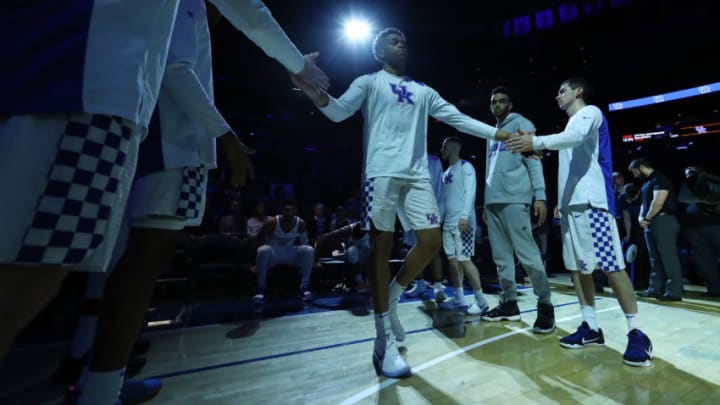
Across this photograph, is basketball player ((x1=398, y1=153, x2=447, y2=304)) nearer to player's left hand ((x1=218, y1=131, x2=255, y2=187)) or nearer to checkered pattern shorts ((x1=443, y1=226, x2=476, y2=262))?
checkered pattern shorts ((x1=443, y1=226, x2=476, y2=262))

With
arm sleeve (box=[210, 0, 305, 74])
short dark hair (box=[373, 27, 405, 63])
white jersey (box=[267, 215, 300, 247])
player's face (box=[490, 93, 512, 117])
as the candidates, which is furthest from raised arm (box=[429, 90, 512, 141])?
white jersey (box=[267, 215, 300, 247])

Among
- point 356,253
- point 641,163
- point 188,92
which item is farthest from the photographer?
point 356,253

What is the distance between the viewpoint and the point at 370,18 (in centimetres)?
764

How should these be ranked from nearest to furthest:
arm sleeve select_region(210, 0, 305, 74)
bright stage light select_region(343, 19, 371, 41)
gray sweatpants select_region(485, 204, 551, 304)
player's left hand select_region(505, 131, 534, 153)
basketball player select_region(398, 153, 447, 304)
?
1. arm sleeve select_region(210, 0, 305, 74)
2. player's left hand select_region(505, 131, 534, 153)
3. gray sweatpants select_region(485, 204, 551, 304)
4. basketball player select_region(398, 153, 447, 304)
5. bright stage light select_region(343, 19, 371, 41)

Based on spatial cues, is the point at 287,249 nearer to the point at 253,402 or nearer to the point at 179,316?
the point at 179,316

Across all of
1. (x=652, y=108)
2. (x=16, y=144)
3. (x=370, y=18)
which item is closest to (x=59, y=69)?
(x=16, y=144)

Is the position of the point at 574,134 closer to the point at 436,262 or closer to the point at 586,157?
the point at 586,157

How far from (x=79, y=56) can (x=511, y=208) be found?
10.6ft

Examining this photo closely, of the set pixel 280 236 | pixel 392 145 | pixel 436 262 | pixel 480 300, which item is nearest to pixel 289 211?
pixel 280 236

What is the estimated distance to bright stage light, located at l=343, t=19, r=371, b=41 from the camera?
770cm

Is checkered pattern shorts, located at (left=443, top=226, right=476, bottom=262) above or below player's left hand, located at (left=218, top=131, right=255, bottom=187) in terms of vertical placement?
below

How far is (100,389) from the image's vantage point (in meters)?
1.09

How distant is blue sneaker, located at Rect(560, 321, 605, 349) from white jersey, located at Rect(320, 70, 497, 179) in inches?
63.1

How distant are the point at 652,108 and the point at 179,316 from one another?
1645 cm
